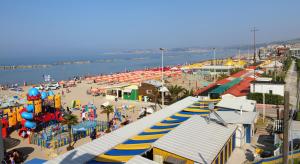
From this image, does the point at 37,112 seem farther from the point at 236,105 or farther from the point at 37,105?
the point at 236,105

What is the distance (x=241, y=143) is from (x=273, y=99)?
1378 centimetres

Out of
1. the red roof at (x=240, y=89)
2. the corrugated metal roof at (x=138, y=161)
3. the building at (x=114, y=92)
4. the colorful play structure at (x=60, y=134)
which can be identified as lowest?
the colorful play structure at (x=60, y=134)

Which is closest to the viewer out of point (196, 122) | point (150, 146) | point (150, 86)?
point (150, 146)

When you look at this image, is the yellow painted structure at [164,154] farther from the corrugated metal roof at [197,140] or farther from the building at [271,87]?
the building at [271,87]

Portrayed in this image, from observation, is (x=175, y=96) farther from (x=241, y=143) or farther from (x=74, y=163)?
(x=74, y=163)

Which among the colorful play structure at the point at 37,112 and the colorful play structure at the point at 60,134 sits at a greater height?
the colorful play structure at the point at 37,112

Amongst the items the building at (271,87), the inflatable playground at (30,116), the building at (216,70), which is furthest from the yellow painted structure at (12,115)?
the building at (216,70)

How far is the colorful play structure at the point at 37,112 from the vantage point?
21.4m

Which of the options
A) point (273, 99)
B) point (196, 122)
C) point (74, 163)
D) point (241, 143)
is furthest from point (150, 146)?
point (273, 99)

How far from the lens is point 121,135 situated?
1469 cm

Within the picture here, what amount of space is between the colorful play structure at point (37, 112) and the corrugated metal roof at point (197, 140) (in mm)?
12300

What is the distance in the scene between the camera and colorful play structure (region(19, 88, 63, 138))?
2143 centimetres

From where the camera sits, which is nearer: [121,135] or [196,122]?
[121,135]

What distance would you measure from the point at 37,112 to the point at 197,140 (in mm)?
14500
